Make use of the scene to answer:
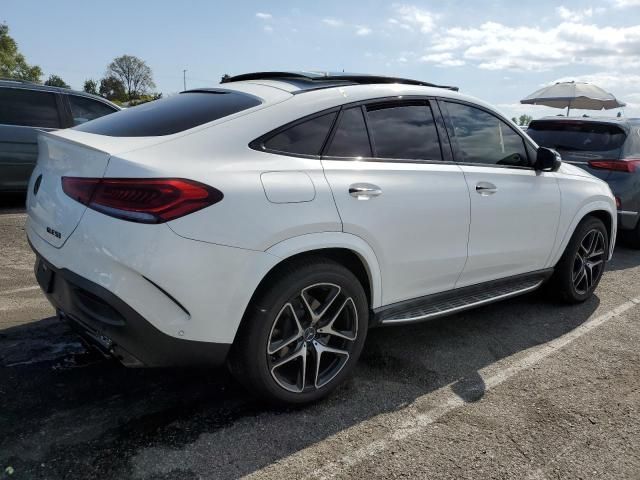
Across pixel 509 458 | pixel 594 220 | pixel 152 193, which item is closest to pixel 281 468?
pixel 509 458

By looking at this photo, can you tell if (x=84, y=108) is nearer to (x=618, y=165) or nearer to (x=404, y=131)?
(x=404, y=131)

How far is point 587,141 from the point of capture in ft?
22.8

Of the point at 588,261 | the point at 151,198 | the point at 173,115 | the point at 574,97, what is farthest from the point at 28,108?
the point at 574,97

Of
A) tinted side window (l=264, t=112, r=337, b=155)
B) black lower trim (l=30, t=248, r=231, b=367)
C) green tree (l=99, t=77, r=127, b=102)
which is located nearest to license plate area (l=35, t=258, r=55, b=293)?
black lower trim (l=30, t=248, r=231, b=367)

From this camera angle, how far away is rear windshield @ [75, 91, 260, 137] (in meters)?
2.72

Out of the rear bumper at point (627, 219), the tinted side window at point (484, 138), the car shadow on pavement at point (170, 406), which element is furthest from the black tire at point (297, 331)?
the rear bumper at point (627, 219)

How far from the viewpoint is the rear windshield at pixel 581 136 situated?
22.4ft

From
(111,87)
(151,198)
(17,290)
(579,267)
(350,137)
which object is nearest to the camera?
(151,198)

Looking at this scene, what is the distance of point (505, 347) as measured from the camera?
3848 millimetres

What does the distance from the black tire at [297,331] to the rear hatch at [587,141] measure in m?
5.05

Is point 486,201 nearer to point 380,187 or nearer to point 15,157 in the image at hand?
point 380,187

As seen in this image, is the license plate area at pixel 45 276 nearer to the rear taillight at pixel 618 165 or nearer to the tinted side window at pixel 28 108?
the tinted side window at pixel 28 108

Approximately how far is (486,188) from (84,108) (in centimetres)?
645

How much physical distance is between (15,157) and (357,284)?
6.21m
